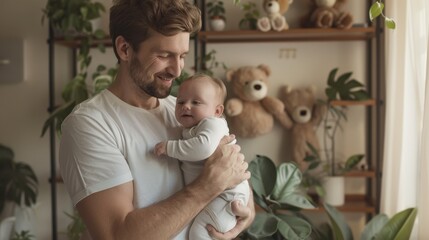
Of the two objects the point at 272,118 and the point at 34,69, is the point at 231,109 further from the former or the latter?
the point at 34,69

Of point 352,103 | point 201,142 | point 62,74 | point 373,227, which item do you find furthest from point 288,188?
point 62,74

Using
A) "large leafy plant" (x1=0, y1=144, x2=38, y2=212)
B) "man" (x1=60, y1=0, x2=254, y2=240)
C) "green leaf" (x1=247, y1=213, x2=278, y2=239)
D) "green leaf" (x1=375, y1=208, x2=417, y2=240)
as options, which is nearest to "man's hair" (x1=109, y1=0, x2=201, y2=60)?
"man" (x1=60, y1=0, x2=254, y2=240)

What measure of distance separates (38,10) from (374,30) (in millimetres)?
1862

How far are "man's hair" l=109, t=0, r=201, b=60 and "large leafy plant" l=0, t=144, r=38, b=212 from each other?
1.88m

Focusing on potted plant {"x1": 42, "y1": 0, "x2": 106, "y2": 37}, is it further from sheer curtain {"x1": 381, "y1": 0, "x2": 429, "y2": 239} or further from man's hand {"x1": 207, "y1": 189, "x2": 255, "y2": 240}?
man's hand {"x1": 207, "y1": 189, "x2": 255, "y2": 240}

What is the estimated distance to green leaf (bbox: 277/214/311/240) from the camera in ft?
6.36

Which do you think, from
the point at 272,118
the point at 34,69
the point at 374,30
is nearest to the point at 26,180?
the point at 34,69

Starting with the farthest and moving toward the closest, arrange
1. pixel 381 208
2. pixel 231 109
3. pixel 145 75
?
pixel 231 109
pixel 381 208
pixel 145 75

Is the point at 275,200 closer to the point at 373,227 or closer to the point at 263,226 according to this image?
the point at 263,226

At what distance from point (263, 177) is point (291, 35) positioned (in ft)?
2.93

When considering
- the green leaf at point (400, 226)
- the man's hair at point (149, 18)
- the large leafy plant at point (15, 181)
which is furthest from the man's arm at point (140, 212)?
the large leafy plant at point (15, 181)

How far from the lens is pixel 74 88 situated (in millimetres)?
2477

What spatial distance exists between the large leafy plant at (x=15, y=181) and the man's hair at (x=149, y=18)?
1.88 meters

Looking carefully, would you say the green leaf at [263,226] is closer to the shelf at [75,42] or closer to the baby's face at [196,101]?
the baby's face at [196,101]
